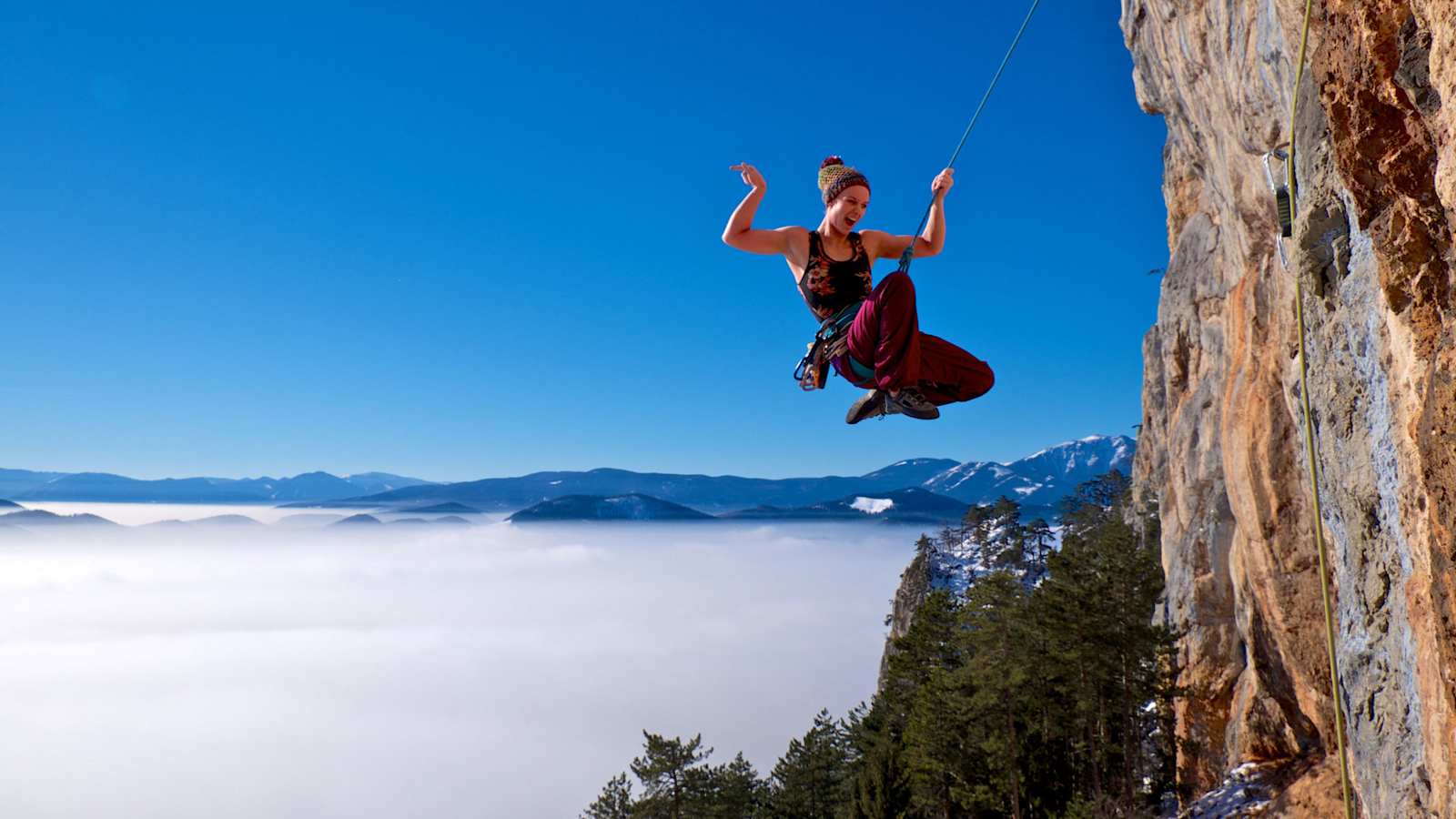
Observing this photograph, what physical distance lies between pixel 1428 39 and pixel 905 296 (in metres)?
2.74

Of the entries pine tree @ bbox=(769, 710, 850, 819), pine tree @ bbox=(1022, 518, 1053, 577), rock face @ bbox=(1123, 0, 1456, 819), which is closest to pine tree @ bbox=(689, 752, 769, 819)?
pine tree @ bbox=(769, 710, 850, 819)

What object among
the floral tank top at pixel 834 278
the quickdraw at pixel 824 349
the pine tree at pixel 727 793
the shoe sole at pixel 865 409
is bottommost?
the pine tree at pixel 727 793

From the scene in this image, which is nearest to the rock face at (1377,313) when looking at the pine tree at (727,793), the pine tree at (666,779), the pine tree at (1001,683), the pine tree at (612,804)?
the pine tree at (1001,683)

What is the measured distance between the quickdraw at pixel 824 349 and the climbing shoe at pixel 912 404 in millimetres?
527

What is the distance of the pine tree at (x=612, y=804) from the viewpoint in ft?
118

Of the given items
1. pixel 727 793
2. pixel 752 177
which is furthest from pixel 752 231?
pixel 727 793

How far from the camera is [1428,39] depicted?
353cm

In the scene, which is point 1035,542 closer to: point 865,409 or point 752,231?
point 865,409

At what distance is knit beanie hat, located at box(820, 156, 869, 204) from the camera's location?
555 centimetres

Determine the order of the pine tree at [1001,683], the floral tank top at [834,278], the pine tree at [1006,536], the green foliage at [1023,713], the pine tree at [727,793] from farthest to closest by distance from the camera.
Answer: the pine tree at [1006,536] < the pine tree at [727,793] < the pine tree at [1001,683] < the green foliage at [1023,713] < the floral tank top at [834,278]

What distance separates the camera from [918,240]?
588 centimetres

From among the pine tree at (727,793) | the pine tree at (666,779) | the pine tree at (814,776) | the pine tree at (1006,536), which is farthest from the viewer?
the pine tree at (1006,536)

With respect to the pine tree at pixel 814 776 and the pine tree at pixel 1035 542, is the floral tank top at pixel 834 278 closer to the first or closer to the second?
the pine tree at pixel 814 776

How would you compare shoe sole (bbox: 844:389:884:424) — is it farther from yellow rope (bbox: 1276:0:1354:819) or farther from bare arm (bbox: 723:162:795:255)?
yellow rope (bbox: 1276:0:1354:819)
